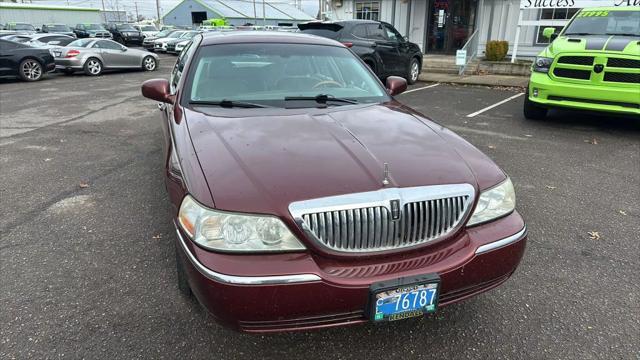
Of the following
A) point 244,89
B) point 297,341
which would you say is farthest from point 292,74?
point 297,341

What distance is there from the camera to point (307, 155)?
2.27m

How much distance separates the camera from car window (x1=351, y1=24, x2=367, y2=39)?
11102mm

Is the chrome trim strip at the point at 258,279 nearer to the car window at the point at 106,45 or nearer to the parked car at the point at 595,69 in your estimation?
the parked car at the point at 595,69

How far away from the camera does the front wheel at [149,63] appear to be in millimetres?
17609

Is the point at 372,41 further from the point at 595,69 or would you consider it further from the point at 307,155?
the point at 307,155

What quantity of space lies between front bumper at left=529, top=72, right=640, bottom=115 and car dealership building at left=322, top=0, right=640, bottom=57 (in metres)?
8.56

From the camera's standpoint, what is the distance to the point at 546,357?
90.0 inches

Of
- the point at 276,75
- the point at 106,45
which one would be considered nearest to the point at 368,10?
the point at 106,45

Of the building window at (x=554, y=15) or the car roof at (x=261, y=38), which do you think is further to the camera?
the building window at (x=554, y=15)

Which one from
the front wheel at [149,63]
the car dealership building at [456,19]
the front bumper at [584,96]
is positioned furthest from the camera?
the front wheel at [149,63]

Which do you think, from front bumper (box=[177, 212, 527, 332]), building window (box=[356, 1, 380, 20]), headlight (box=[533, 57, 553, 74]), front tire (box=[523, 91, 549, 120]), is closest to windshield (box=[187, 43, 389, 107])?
front bumper (box=[177, 212, 527, 332])

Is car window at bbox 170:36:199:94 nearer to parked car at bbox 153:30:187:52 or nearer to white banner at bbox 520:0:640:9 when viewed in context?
white banner at bbox 520:0:640:9

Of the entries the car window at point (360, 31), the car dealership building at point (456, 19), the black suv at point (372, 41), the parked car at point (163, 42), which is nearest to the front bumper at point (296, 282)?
the black suv at point (372, 41)

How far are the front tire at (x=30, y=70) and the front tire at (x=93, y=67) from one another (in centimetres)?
163
